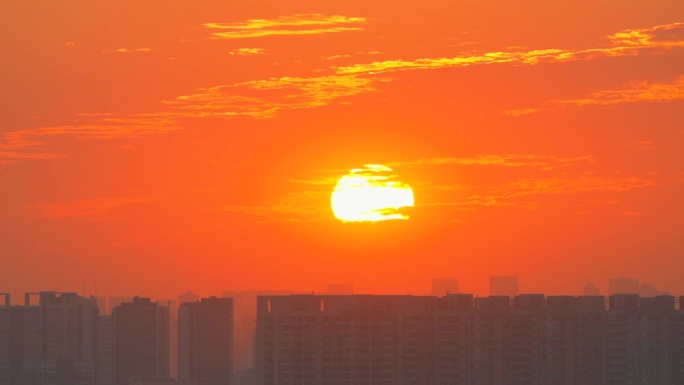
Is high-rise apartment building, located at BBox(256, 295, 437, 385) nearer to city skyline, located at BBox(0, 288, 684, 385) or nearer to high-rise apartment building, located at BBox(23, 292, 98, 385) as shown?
city skyline, located at BBox(0, 288, 684, 385)

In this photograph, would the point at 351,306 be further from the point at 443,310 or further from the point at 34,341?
the point at 34,341

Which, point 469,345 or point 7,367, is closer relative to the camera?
point 469,345

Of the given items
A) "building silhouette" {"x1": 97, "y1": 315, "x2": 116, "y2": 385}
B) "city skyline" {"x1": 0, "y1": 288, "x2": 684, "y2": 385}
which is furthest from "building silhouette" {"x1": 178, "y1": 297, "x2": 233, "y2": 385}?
"city skyline" {"x1": 0, "y1": 288, "x2": 684, "y2": 385}

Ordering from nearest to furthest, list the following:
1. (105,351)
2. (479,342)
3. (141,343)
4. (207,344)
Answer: (479,342), (207,344), (141,343), (105,351)

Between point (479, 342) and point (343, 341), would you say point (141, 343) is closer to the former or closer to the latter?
point (343, 341)

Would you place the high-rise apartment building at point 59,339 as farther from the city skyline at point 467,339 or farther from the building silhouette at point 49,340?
the city skyline at point 467,339

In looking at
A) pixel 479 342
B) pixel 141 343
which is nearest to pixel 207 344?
pixel 141 343

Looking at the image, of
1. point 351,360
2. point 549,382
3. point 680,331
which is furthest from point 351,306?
point 680,331
